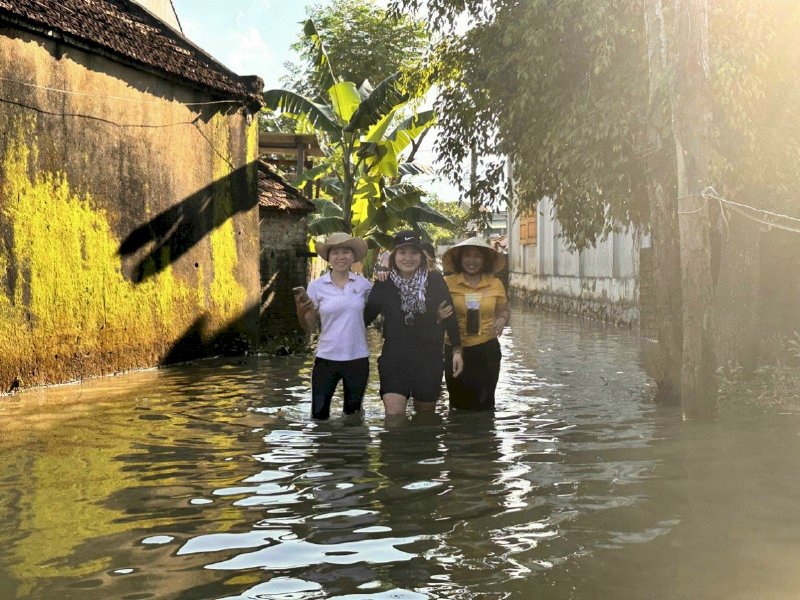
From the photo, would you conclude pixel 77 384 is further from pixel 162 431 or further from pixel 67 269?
pixel 162 431

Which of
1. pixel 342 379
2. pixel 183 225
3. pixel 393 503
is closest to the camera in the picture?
pixel 393 503

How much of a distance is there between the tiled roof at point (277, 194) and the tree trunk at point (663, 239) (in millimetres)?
9649

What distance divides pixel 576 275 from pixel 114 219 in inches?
763

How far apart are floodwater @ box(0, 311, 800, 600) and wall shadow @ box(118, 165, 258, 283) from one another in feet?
12.7

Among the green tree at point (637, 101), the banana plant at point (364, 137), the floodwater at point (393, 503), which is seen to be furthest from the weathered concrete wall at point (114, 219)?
the green tree at point (637, 101)

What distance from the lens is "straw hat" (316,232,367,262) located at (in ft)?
26.3

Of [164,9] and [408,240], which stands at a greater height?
[164,9]

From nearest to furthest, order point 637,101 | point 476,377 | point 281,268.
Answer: point 476,377
point 637,101
point 281,268

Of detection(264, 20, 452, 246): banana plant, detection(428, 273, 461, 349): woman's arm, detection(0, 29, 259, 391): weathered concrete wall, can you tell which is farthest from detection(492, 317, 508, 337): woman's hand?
detection(264, 20, 452, 246): banana plant

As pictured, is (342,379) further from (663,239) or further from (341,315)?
(663,239)

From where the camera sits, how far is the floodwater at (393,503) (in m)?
4.55

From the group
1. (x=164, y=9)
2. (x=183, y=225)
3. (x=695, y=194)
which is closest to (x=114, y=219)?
(x=183, y=225)

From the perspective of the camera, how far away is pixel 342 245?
8039mm

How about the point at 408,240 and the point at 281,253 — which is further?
the point at 281,253
